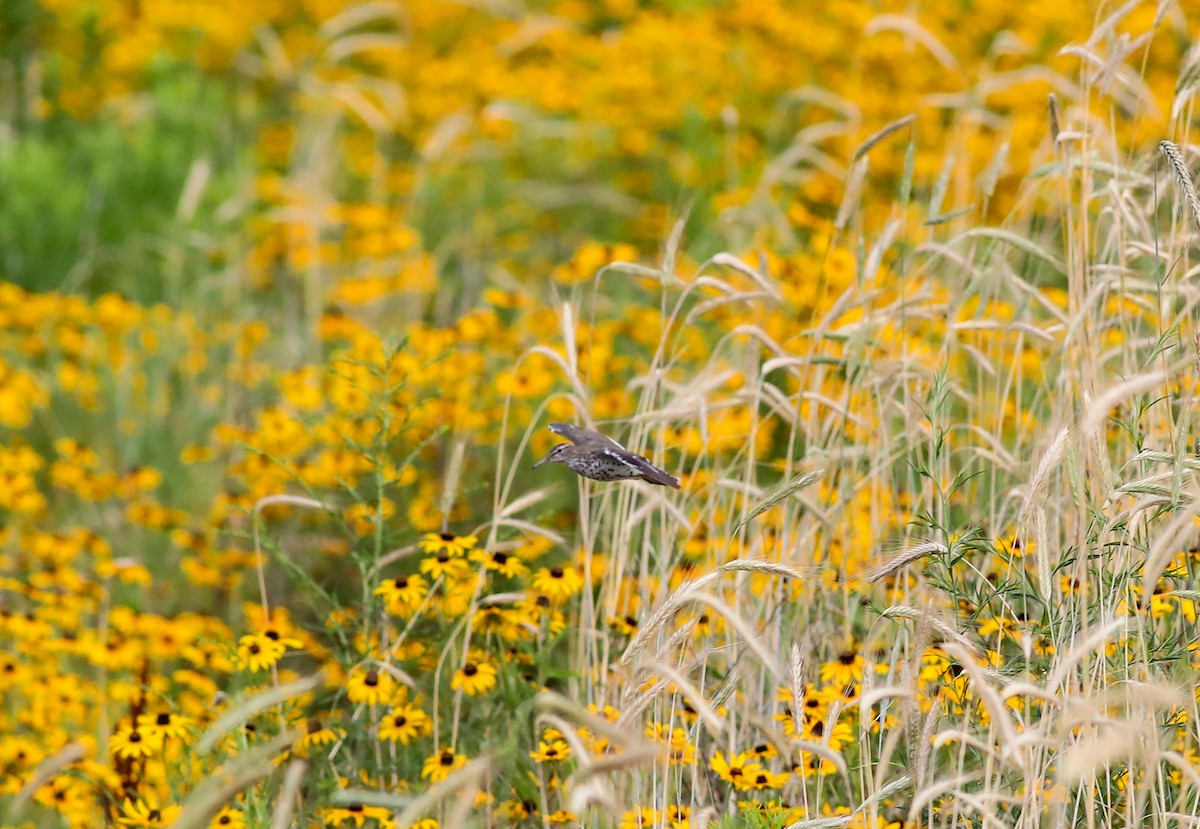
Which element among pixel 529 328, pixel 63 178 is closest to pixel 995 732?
pixel 529 328

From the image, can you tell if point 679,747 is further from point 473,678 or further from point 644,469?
point 644,469

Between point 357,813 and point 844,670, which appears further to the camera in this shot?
point 844,670

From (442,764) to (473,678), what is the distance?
0.18m

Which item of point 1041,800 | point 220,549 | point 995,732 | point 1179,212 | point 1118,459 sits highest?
point 1179,212

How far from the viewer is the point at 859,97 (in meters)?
6.21

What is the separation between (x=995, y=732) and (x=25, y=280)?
5316 mm

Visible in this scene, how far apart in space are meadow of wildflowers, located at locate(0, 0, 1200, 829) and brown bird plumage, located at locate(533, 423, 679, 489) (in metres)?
0.20

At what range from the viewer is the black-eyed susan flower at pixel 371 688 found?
2598 millimetres

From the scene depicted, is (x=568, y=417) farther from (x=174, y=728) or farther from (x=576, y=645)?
(x=174, y=728)

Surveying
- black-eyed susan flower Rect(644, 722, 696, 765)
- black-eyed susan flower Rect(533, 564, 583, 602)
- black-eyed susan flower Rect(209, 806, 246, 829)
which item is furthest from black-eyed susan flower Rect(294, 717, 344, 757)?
black-eyed susan flower Rect(644, 722, 696, 765)

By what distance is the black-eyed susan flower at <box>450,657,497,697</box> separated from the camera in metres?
2.62

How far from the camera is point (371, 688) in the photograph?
262cm

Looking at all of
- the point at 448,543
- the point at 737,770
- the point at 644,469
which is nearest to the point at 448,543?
the point at 448,543

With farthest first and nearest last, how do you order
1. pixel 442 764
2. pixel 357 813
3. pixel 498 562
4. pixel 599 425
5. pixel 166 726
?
pixel 599 425 < pixel 498 562 < pixel 166 726 < pixel 442 764 < pixel 357 813
